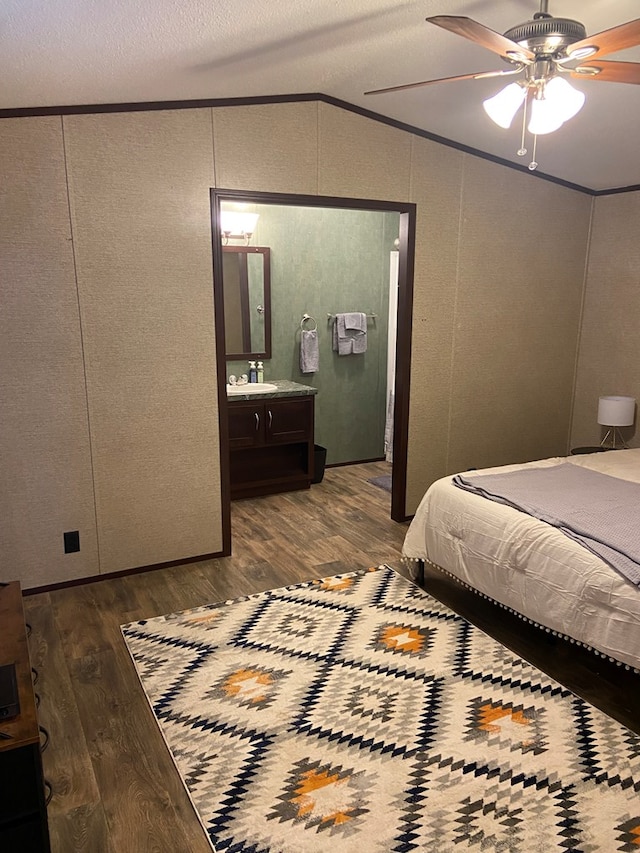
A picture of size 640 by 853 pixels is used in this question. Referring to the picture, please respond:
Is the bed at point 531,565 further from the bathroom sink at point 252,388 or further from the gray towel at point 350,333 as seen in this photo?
the gray towel at point 350,333

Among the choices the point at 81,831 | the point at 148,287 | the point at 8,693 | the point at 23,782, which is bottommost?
the point at 81,831

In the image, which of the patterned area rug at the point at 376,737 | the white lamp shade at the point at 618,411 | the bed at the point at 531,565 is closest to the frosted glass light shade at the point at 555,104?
the bed at the point at 531,565

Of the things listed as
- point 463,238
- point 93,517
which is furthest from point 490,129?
point 93,517

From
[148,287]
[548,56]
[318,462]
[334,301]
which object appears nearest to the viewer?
[548,56]

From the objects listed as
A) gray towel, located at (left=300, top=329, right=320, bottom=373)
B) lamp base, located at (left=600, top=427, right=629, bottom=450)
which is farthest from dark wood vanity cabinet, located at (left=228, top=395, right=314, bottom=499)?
lamp base, located at (left=600, top=427, right=629, bottom=450)

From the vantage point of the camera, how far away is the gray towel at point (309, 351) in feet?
17.4

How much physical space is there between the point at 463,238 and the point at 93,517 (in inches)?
114

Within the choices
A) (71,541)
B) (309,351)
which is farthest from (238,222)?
(71,541)

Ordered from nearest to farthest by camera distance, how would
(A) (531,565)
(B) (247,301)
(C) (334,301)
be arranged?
(A) (531,565), (B) (247,301), (C) (334,301)

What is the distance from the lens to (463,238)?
4.16m

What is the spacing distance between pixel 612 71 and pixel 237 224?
328 centimetres

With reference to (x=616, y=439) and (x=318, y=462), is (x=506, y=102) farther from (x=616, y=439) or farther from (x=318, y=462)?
(x=318, y=462)

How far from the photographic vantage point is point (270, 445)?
4898 millimetres

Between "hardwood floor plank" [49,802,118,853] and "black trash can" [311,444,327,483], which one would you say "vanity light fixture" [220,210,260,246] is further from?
"hardwood floor plank" [49,802,118,853]
